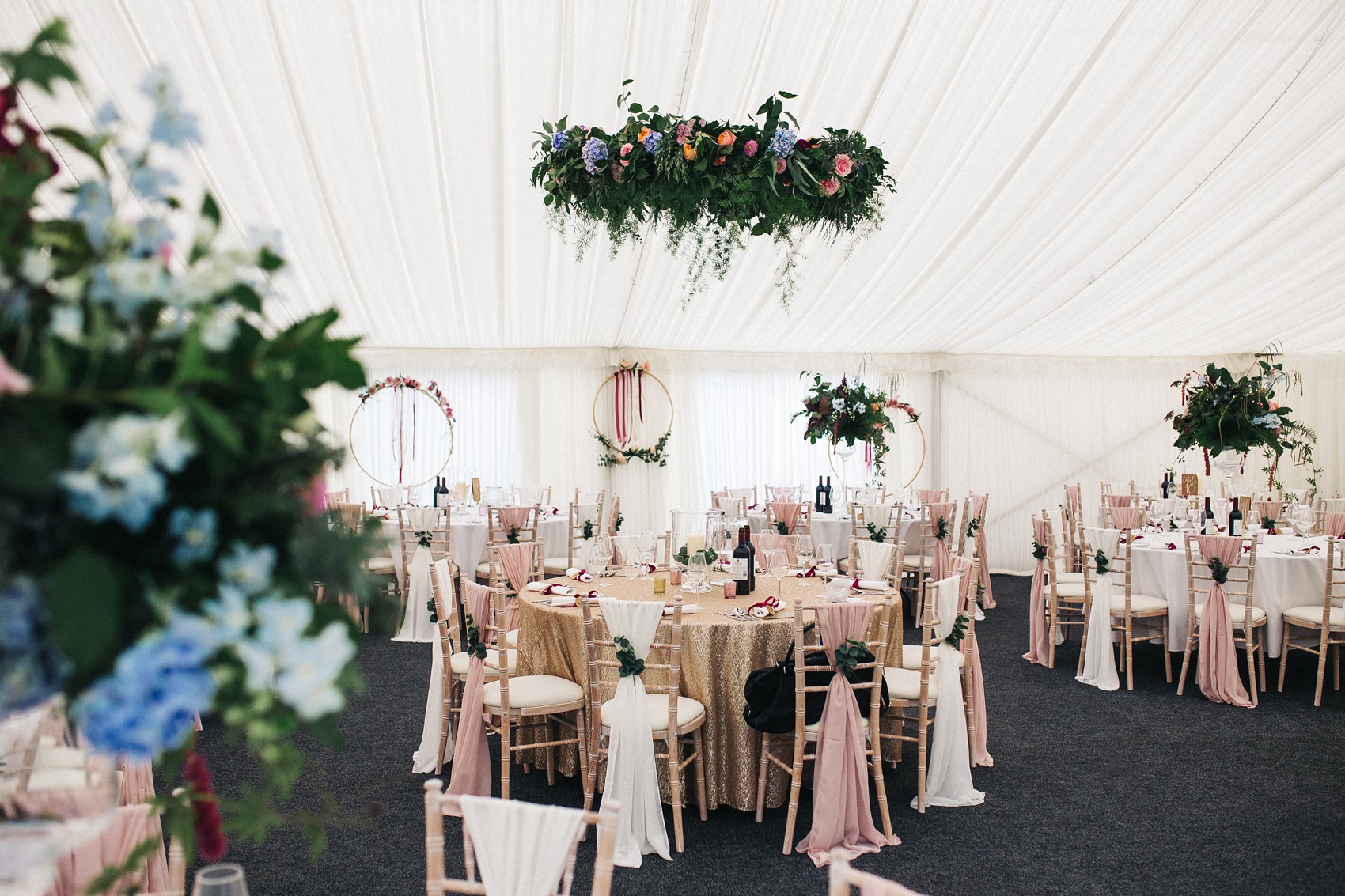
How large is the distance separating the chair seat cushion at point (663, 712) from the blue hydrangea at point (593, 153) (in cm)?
237

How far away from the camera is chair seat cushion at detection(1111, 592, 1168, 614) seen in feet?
21.0

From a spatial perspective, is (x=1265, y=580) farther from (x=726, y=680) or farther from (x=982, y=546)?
(x=726, y=680)

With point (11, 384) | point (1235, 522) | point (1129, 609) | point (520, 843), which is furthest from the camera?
point (1235, 522)

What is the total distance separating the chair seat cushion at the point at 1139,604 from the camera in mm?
6395

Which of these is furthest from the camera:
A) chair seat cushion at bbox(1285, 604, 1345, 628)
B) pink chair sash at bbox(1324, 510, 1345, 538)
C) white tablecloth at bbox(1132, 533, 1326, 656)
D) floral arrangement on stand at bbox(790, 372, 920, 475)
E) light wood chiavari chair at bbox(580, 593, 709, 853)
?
floral arrangement on stand at bbox(790, 372, 920, 475)

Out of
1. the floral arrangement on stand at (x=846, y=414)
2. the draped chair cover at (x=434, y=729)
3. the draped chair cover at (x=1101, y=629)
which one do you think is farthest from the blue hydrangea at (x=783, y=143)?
the floral arrangement on stand at (x=846, y=414)

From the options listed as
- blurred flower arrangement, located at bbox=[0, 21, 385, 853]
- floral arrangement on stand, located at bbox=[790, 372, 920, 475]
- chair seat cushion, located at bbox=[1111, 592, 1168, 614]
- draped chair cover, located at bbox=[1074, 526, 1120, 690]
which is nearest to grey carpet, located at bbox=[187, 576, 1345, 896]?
draped chair cover, located at bbox=[1074, 526, 1120, 690]

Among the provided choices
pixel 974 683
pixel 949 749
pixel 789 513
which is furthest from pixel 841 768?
pixel 789 513

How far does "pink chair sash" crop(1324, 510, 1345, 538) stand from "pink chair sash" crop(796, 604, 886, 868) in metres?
6.19

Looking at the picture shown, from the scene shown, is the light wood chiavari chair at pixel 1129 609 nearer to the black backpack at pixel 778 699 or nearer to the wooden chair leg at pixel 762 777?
the black backpack at pixel 778 699

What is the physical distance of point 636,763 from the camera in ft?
12.7

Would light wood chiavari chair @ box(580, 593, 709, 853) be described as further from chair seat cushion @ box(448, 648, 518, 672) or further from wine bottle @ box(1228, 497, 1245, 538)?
wine bottle @ box(1228, 497, 1245, 538)

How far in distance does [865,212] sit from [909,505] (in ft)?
17.7

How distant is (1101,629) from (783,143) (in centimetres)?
430
